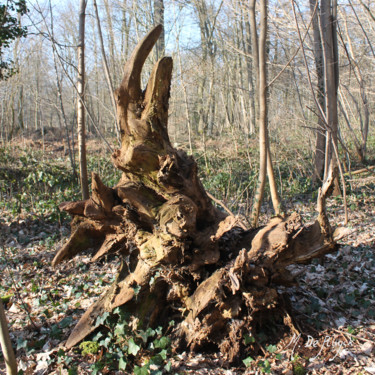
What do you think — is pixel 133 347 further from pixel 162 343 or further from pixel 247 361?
pixel 247 361

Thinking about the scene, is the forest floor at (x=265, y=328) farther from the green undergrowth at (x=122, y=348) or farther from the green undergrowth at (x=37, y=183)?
the green undergrowth at (x=37, y=183)

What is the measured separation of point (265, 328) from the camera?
3.20 meters

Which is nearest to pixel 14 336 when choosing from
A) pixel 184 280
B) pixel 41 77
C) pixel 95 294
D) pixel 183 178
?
pixel 95 294

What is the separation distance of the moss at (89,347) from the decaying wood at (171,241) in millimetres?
98

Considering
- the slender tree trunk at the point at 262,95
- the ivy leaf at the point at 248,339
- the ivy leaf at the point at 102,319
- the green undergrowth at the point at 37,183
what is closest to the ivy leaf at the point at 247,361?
the ivy leaf at the point at 248,339

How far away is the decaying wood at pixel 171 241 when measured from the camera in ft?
9.70

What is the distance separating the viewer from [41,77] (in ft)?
59.4

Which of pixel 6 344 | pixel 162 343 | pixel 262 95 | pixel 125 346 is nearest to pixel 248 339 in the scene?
pixel 162 343

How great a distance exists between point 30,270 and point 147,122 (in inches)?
127

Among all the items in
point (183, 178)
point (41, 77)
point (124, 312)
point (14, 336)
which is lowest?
point (14, 336)

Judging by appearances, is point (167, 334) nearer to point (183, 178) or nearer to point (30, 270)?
point (183, 178)

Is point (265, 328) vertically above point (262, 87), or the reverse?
point (262, 87)

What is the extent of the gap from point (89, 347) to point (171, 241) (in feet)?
4.27

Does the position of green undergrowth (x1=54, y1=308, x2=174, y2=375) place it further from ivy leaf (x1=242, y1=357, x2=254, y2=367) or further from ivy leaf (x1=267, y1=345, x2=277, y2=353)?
ivy leaf (x1=267, y1=345, x2=277, y2=353)
